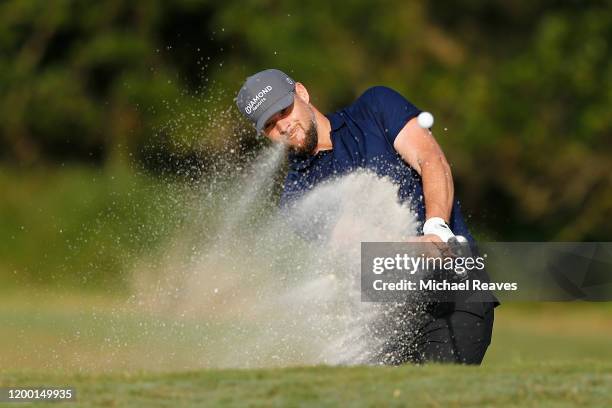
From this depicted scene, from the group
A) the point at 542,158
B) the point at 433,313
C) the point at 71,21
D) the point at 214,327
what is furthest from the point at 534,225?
the point at 433,313

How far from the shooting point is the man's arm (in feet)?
19.6

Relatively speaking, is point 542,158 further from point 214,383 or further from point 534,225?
point 214,383

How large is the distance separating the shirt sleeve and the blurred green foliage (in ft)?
50.6

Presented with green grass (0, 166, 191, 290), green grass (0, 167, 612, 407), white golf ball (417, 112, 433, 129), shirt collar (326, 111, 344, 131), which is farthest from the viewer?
green grass (0, 166, 191, 290)

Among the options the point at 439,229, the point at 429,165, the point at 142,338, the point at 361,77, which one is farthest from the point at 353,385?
the point at 361,77

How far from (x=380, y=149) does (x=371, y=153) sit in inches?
2.0

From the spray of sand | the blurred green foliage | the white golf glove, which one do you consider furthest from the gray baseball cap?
the blurred green foliage

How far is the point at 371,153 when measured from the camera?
6.48 meters

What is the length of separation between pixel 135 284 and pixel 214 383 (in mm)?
10464

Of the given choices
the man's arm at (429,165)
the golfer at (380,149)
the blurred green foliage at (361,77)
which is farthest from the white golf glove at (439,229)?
the blurred green foliage at (361,77)

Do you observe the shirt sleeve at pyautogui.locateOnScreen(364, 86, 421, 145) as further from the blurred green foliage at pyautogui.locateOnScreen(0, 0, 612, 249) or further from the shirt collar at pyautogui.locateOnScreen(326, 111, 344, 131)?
the blurred green foliage at pyautogui.locateOnScreen(0, 0, 612, 249)

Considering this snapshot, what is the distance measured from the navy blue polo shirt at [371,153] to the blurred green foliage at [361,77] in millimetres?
15286

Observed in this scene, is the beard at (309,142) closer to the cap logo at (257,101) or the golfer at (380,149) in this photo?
the golfer at (380,149)

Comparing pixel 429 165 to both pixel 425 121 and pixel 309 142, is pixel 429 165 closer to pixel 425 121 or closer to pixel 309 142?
pixel 425 121
